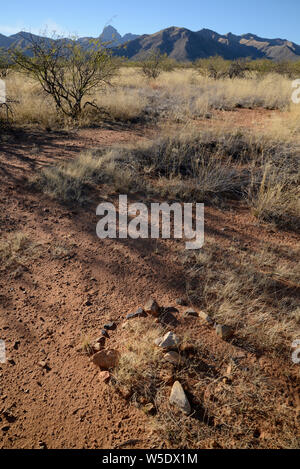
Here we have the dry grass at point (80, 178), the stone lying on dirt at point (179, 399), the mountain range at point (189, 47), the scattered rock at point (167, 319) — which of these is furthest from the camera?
the mountain range at point (189, 47)

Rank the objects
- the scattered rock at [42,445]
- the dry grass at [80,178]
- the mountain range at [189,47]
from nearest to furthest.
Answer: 1. the scattered rock at [42,445]
2. the dry grass at [80,178]
3. the mountain range at [189,47]

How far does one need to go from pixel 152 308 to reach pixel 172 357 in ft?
1.54

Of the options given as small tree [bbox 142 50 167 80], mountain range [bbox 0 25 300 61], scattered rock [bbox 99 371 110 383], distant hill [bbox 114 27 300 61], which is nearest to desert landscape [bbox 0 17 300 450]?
scattered rock [bbox 99 371 110 383]

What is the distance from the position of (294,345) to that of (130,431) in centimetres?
134

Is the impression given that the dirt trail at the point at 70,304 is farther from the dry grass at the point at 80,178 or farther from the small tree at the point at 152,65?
the small tree at the point at 152,65

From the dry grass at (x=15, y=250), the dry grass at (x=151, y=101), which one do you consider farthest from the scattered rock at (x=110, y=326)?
the dry grass at (x=151, y=101)

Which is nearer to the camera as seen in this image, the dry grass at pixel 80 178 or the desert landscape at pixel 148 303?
the desert landscape at pixel 148 303

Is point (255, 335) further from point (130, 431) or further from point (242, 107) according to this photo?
point (242, 107)

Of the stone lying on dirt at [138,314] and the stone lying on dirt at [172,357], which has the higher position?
the stone lying on dirt at [138,314]

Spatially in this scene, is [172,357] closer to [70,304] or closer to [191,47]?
[70,304]

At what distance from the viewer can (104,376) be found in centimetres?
183

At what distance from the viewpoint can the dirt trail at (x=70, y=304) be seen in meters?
1.63

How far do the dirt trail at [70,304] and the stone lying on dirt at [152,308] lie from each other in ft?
0.34

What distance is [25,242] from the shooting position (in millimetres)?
3025
